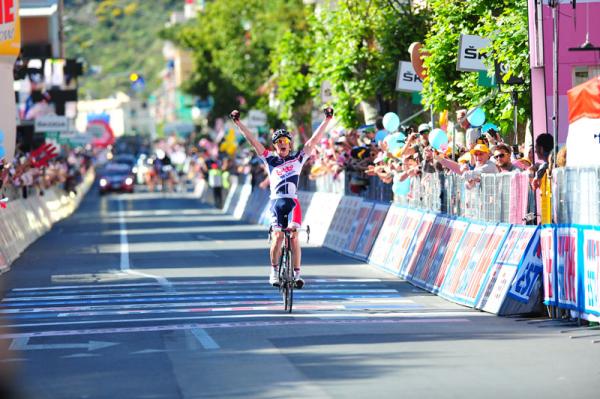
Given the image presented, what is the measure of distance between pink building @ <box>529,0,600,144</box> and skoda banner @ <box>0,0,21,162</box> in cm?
1434

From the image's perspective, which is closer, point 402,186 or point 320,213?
point 402,186

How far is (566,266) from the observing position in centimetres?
1603

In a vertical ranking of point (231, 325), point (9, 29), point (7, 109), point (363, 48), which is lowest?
point (231, 325)

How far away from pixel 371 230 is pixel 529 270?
11775 millimetres

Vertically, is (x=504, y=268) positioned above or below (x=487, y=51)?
below

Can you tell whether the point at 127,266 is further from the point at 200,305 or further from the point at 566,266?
the point at 566,266

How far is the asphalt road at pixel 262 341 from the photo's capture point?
11.6 meters

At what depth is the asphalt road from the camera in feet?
38.0

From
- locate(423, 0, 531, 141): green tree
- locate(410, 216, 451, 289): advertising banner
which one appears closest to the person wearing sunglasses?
locate(410, 216, 451, 289): advertising banner

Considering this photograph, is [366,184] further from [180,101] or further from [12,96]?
[180,101]

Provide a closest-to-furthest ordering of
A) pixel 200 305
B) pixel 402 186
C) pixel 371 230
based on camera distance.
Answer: pixel 200 305
pixel 402 186
pixel 371 230

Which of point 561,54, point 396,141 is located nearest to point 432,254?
point 561,54

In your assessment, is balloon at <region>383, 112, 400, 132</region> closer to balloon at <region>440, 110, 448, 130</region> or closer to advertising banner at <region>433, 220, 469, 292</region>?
balloon at <region>440, 110, 448, 130</region>

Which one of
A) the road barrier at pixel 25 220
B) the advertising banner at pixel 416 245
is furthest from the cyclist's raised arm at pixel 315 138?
the road barrier at pixel 25 220
